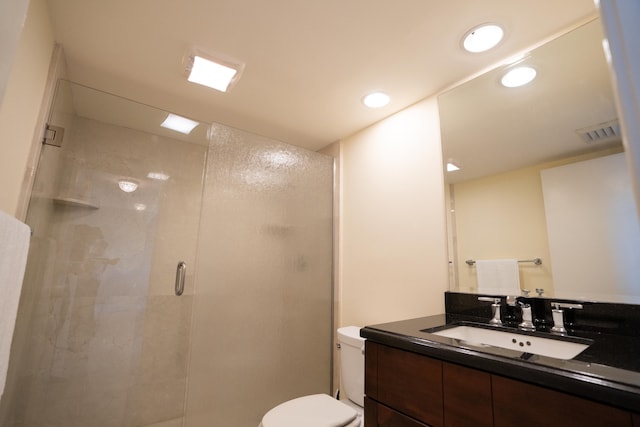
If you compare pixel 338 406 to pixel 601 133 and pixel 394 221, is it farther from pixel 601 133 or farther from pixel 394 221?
pixel 601 133

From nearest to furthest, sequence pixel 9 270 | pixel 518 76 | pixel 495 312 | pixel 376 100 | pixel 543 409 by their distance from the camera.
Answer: pixel 543 409, pixel 9 270, pixel 495 312, pixel 518 76, pixel 376 100

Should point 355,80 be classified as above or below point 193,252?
above

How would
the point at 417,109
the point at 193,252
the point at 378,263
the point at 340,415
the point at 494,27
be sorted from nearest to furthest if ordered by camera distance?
the point at 494,27 < the point at 340,415 < the point at 417,109 < the point at 378,263 < the point at 193,252

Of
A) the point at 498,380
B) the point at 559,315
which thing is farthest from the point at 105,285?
the point at 559,315

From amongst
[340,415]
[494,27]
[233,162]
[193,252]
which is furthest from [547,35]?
[193,252]

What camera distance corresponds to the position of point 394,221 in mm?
1911

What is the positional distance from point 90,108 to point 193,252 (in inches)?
46.8

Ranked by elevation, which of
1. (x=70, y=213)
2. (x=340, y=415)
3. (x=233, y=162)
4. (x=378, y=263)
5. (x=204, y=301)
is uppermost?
(x=233, y=162)

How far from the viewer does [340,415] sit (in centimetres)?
140

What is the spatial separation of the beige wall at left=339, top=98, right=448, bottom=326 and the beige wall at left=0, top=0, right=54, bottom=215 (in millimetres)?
1842

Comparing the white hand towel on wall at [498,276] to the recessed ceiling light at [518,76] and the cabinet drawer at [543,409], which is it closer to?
the cabinet drawer at [543,409]

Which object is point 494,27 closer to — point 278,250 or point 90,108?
point 278,250

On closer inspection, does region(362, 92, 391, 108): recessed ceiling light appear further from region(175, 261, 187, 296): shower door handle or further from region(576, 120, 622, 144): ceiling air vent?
region(175, 261, 187, 296): shower door handle

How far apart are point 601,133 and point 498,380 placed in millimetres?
1098
